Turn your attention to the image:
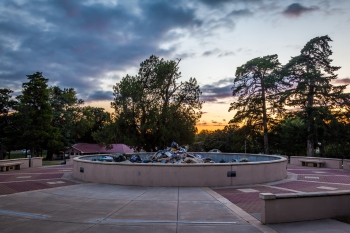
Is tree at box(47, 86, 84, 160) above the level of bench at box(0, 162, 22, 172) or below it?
above

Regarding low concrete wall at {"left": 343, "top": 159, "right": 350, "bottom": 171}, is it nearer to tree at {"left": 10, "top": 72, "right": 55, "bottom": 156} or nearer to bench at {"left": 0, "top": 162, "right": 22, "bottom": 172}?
bench at {"left": 0, "top": 162, "right": 22, "bottom": 172}

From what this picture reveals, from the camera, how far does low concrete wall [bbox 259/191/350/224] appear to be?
7.32 meters

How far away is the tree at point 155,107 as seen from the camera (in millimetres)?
34906

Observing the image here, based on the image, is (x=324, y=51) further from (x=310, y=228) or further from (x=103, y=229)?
(x=103, y=229)

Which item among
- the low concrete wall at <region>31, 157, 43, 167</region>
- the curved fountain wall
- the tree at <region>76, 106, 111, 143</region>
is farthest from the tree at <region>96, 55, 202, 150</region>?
the tree at <region>76, 106, 111, 143</region>

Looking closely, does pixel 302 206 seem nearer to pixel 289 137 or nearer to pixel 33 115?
pixel 289 137

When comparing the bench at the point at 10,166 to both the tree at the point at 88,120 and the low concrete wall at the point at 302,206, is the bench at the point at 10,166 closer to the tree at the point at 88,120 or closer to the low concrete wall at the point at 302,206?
the low concrete wall at the point at 302,206

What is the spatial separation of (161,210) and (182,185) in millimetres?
4391

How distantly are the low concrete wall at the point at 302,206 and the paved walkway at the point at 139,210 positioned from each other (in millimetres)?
234

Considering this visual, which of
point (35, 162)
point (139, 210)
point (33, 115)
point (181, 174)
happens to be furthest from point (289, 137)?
point (139, 210)

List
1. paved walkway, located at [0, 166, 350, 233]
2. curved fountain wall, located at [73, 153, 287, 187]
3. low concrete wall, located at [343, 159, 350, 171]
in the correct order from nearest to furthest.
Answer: paved walkway, located at [0, 166, 350, 233]
curved fountain wall, located at [73, 153, 287, 187]
low concrete wall, located at [343, 159, 350, 171]

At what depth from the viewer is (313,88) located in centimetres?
3941

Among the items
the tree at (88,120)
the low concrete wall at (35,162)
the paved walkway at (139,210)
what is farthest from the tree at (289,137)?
the tree at (88,120)

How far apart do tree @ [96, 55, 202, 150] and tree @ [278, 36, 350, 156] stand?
47.7ft
